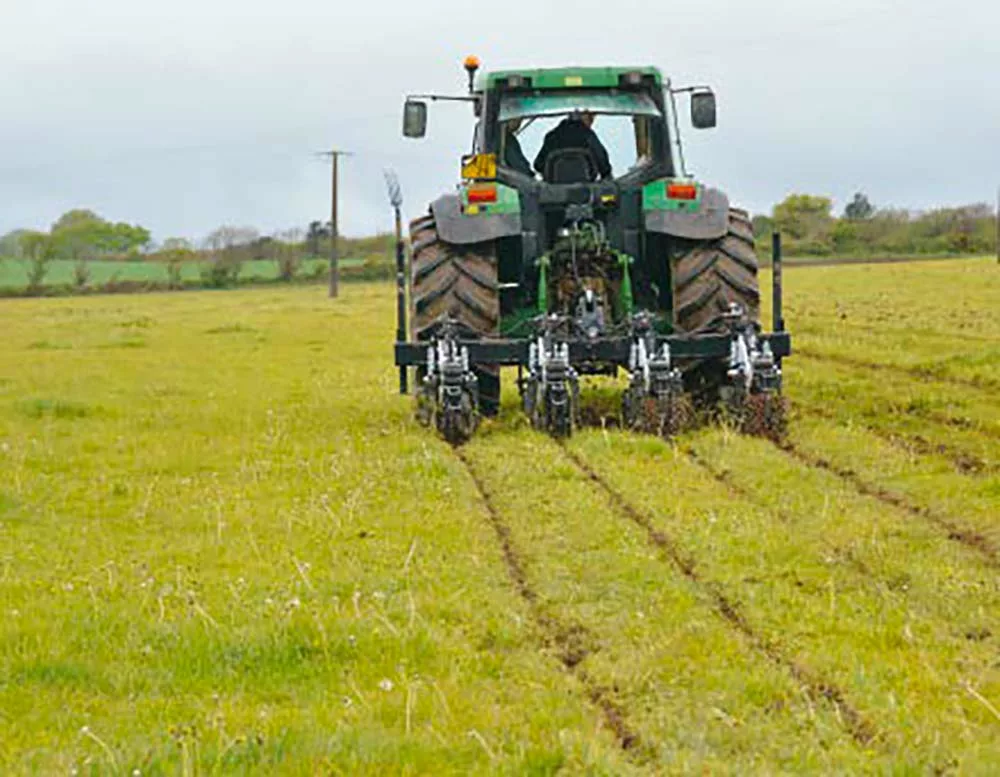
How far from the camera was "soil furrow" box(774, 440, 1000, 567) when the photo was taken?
25.0 ft

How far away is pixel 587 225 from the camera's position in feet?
43.6

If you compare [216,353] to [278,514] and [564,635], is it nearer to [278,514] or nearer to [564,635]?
[278,514]

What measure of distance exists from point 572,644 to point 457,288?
7.10 meters

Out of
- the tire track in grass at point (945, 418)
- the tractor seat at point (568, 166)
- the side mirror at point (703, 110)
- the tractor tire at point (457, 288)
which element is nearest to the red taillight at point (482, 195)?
the tractor tire at point (457, 288)

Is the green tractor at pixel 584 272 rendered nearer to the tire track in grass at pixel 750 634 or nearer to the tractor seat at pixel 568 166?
the tractor seat at pixel 568 166

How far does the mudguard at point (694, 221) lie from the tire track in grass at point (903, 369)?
3.40 metres

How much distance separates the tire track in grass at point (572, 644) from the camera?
510cm

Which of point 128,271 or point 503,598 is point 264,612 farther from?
point 128,271

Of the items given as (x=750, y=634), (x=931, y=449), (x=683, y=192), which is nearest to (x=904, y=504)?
(x=931, y=449)

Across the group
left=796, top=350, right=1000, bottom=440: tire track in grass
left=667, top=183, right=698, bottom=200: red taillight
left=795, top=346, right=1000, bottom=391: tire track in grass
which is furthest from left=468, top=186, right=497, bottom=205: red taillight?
left=795, top=346, right=1000, bottom=391: tire track in grass

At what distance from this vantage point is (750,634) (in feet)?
20.3

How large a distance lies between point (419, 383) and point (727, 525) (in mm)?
5762

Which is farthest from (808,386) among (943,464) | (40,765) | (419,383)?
(40,765)

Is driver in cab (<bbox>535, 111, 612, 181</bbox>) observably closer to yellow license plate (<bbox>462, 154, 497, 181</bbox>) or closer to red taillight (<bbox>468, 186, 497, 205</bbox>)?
yellow license plate (<bbox>462, 154, 497, 181</bbox>)
